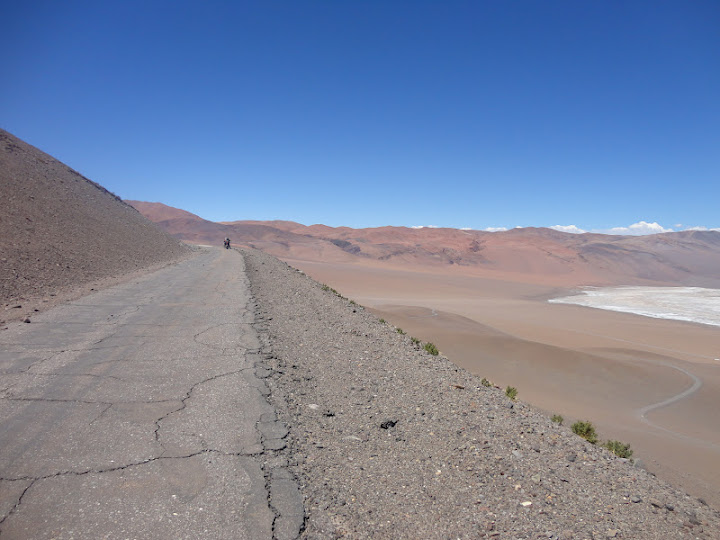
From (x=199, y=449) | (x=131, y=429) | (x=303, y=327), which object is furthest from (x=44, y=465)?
(x=303, y=327)

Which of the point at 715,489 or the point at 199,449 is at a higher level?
the point at 199,449

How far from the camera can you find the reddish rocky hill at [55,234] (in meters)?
14.3

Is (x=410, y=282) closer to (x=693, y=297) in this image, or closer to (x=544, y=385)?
(x=693, y=297)

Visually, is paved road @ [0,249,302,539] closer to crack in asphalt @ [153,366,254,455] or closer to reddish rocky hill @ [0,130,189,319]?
crack in asphalt @ [153,366,254,455]

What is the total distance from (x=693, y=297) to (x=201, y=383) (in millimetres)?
54603

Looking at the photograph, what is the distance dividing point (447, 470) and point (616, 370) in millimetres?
13658

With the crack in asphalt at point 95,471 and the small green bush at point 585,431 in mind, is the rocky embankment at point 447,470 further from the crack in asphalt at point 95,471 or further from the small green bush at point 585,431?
the crack in asphalt at point 95,471

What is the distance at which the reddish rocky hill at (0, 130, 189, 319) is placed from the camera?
14258 millimetres

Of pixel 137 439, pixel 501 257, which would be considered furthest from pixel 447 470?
pixel 501 257

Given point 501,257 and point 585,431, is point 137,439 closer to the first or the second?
point 585,431

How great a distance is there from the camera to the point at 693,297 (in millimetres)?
46312

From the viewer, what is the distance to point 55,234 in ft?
64.1

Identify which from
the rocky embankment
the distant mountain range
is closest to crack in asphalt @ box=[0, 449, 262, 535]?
the rocky embankment

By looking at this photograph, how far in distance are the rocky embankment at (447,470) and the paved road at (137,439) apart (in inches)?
14.9
